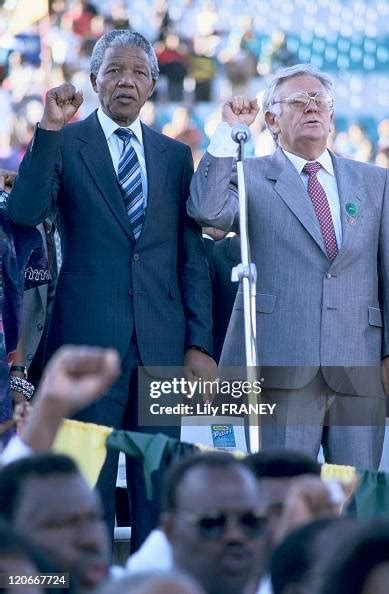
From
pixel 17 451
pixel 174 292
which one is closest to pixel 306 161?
pixel 174 292

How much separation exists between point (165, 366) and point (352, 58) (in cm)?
603

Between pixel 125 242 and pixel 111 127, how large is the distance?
0.51 meters

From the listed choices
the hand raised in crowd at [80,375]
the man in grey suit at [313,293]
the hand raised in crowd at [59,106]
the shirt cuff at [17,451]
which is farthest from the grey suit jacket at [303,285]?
the hand raised in crowd at [80,375]

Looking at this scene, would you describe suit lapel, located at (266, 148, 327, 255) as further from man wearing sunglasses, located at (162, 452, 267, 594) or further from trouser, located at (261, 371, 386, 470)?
man wearing sunglasses, located at (162, 452, 267, 594)

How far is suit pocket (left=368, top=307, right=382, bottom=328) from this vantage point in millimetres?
6569

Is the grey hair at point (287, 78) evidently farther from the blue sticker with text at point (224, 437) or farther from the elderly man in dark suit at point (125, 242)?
the blue sticker with text at point (224, 437)

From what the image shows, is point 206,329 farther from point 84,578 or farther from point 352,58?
point 352,58

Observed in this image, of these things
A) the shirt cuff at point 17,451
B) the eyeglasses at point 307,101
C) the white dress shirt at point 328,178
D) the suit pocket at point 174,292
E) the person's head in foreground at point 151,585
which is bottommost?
the person's head in foreground at point 151,585

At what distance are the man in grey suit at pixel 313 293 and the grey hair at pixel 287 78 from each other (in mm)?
127

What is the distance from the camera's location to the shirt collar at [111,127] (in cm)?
663

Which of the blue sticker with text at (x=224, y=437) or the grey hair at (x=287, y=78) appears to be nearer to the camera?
the grey hair at (x=287, y=78)

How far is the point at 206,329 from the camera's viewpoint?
21.7ft

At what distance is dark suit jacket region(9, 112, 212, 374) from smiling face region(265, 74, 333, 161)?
567 millimetres

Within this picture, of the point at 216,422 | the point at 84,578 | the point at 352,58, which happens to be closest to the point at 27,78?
the point at 352,58
